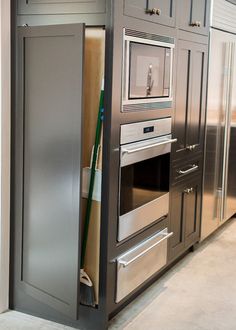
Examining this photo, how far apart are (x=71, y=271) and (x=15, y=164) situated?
70 centimetres

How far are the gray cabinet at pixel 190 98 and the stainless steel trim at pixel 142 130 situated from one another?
214 mm

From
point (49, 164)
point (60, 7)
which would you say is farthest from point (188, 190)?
point (60, 7)

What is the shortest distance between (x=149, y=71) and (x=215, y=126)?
4.73ft

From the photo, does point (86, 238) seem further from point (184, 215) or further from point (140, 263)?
point (184, 215)

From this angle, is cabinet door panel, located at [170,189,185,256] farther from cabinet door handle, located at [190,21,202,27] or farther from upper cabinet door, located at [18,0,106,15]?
upper cabinet door, located at [18,0,106,15]

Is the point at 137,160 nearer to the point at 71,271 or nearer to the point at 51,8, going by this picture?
the point at 71,271

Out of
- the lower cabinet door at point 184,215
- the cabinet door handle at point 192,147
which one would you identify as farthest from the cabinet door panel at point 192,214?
the cabinet door handle at point 192,147

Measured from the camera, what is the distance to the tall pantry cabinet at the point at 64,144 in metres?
2.61

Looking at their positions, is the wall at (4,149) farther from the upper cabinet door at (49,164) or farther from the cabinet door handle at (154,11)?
the cabinet door handle at (154,11)

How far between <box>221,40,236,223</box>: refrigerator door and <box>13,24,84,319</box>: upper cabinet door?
220cm

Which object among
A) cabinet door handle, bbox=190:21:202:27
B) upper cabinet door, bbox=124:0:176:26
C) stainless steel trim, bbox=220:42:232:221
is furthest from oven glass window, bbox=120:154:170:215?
stainless steel trim, bbox=220:42:232:221

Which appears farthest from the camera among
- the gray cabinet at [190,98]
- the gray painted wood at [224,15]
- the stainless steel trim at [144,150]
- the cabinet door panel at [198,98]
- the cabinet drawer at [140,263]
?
the gray painted wood at [224,15]

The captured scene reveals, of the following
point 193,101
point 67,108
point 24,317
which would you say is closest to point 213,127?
point 193,101

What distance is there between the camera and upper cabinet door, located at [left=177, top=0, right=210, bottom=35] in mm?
3393
